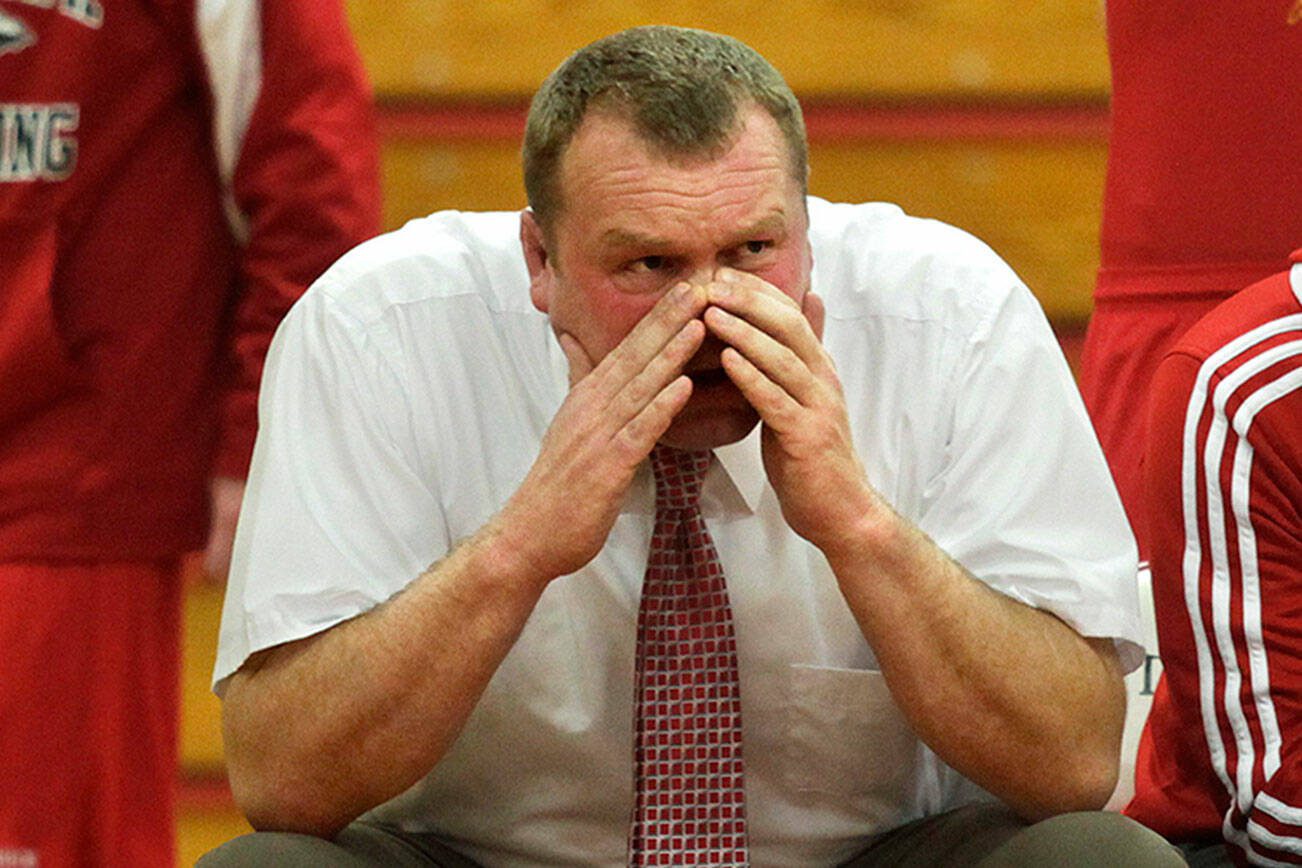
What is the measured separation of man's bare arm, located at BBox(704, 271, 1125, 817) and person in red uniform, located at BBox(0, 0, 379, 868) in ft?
2.63

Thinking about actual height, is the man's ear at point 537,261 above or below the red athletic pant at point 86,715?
above

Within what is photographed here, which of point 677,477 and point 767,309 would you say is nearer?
point 767,309

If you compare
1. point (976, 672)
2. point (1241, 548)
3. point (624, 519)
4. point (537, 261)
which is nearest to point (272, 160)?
point (537, 261)

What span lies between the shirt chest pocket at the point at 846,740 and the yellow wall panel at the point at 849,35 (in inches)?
63.9

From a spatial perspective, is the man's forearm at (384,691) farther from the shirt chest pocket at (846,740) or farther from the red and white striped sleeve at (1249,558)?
the red and white striped sleeve at (1249,558)

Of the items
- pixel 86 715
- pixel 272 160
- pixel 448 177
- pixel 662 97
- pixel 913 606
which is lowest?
pixel 86 715

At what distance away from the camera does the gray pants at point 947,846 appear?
5.28 ft

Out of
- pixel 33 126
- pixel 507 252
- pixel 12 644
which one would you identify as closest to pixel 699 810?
pixel 507 252

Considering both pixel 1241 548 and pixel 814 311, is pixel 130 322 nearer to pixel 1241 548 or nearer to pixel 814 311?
pixel 814 311

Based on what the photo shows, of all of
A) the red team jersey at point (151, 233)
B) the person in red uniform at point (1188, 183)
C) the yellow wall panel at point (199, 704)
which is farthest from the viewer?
the yellow wall panel at point (199, 704)

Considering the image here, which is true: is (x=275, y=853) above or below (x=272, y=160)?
below

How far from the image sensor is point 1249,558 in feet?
5.72

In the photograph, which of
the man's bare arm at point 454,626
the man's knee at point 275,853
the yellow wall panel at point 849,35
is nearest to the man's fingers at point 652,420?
the man's bare arm at point 454,626

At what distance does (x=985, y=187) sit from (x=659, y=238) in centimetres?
173
